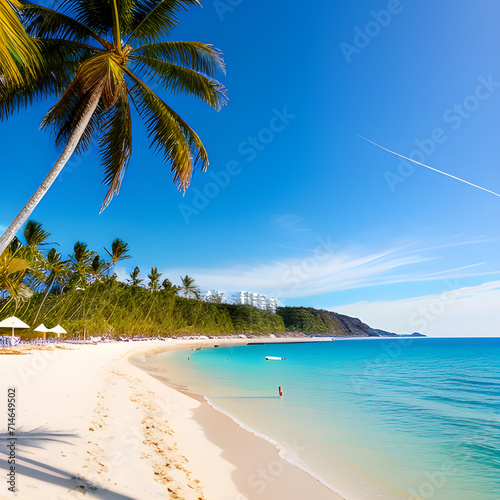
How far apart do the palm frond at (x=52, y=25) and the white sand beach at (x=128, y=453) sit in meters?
7.63

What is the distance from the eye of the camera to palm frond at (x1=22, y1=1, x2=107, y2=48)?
7125 mm

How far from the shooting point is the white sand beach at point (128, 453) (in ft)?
12.4

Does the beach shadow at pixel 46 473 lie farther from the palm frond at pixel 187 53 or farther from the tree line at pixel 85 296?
the tree line at pixel 85 296

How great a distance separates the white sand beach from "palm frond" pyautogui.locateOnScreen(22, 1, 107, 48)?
300 inches

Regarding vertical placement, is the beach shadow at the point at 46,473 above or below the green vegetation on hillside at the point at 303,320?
below

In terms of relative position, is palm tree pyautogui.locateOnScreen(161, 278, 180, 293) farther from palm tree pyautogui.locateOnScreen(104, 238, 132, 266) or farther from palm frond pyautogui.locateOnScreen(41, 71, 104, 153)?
palm frond pyautogui.locateOnScreen(41, 71, 104, 153)

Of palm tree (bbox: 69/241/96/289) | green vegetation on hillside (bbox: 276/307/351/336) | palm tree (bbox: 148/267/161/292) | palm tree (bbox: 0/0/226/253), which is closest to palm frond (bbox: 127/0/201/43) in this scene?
palm tree (bbox: 0/0/226/253)

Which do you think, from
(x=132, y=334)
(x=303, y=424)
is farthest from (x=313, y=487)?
(x=132, y=334)

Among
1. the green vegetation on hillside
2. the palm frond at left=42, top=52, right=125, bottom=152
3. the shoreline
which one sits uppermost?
the green vegetation on hillside

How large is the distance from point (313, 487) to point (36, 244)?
29631 mm

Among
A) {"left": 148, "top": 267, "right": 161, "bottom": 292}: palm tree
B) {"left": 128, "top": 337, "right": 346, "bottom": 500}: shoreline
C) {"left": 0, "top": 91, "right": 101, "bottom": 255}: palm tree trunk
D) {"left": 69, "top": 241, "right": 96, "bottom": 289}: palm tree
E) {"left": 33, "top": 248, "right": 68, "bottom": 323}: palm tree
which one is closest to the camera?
{"left": 0, "top": 91, "right": 101, "bottom": 255}: palm tree trunk

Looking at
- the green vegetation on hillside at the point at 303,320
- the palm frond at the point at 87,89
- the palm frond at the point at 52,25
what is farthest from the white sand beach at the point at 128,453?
the green vegetation on hillside at the point at 303,320

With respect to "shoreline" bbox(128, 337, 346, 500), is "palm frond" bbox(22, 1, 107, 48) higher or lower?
higher

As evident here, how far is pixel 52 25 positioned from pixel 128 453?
879 cm
